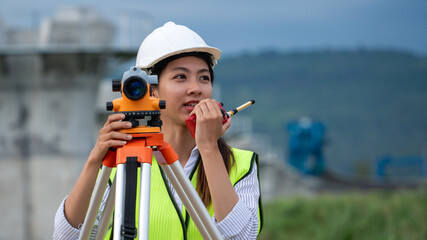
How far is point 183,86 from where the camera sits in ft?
9.43

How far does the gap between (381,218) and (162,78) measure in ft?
31.6

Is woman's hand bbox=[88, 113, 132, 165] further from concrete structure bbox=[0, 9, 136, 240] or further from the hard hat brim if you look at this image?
concrete structure bbox=[0, 9, 136, 240]

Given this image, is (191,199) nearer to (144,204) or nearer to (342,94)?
(144,204)

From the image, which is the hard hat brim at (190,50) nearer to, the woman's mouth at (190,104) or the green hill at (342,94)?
the woman's mouth at (190,104)

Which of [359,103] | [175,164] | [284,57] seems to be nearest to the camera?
[175,164]

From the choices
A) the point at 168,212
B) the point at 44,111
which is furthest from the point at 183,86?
the point at 44,111

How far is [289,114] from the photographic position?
11894 centimetres

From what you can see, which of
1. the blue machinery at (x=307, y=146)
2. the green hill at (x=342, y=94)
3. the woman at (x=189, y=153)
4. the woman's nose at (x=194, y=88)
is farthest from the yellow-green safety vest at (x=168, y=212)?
the green hill at (x=342, y=94)

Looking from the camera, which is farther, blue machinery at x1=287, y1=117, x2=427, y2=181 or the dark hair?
blue machinery at x1=287, y1=117, x2=427, y2=181

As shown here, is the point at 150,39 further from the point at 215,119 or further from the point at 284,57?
the point at 284,57

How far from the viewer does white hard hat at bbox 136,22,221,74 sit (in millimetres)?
2871

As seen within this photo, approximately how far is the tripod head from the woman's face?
22.0 inches

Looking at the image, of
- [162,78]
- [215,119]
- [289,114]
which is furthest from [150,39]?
[289,114]

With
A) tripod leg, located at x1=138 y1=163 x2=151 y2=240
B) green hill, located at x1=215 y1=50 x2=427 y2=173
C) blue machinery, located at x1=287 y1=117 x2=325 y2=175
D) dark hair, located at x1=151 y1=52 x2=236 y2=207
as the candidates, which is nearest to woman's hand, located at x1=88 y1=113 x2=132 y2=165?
tripod leg, located at x1=138 y1=163 x2=151 y2=240
